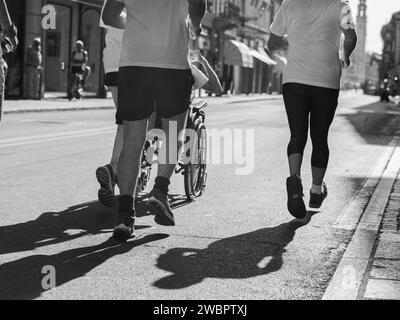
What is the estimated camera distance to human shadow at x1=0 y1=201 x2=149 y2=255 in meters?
4.65

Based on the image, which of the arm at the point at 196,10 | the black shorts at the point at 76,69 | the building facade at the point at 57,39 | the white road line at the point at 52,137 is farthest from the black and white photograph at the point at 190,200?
the black shorts at the point at 76,69

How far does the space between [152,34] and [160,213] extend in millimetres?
1069

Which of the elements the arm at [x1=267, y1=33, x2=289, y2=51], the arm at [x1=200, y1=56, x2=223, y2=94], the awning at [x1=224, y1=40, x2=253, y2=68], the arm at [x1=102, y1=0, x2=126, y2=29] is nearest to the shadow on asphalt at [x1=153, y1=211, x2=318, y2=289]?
the arm at [x1=200, y1=56, x2=223, y2=94]

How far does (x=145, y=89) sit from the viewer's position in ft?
16.2

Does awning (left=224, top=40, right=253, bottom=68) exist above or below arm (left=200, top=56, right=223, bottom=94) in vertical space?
above

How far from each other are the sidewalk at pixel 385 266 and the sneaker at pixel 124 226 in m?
1.36

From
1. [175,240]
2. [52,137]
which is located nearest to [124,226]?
[175,240]

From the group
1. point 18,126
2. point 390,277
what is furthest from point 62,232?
point 18,126

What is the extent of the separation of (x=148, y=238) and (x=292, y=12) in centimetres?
205

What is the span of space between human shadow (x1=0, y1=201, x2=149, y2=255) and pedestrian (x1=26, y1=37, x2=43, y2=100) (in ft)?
61.3

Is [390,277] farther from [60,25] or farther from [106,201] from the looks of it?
[60,25]

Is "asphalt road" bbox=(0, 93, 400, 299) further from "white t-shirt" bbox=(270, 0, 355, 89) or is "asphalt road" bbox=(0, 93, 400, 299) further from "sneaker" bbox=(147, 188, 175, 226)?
"white t-shirt" bbox=(270, 0, 355, 89)

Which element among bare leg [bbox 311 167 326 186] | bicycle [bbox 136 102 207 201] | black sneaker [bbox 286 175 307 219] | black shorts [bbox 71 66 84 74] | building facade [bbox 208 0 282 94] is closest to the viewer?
black sneaker [bbox 286 175 307 219]

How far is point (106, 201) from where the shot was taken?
5863 millimetres
